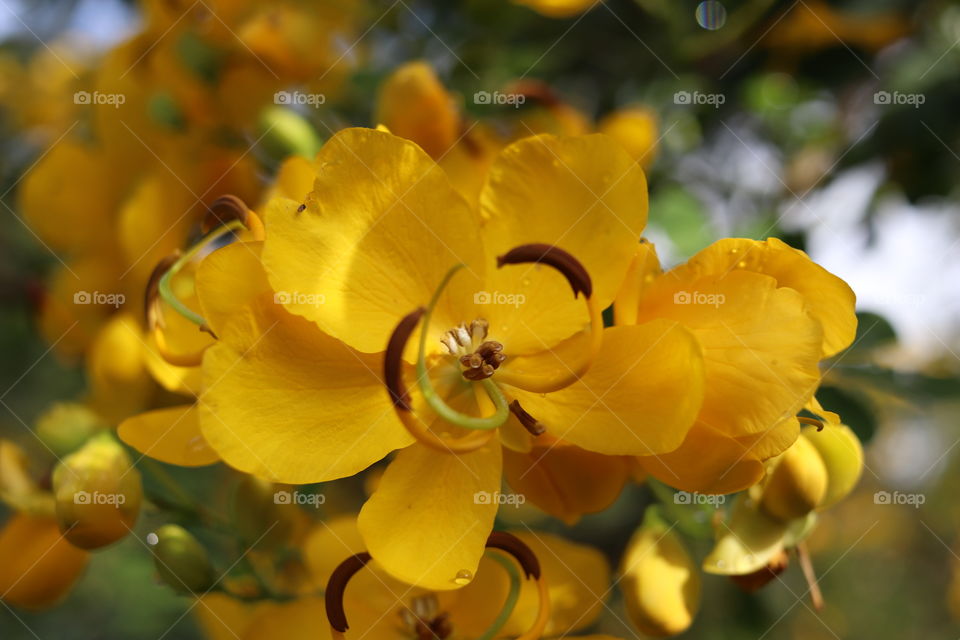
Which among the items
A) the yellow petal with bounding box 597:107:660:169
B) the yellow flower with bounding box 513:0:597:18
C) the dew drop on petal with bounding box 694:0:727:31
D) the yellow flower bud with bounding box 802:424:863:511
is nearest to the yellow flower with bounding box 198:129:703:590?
the yellow flower bud with bounding box 802:424:863:511

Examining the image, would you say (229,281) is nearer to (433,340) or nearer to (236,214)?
(236,214)

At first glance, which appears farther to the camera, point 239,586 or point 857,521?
point 857,521

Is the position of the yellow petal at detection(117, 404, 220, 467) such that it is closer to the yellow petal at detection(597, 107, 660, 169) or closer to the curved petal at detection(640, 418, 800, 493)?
the curved petal at detection(640, 418, 800, 493)

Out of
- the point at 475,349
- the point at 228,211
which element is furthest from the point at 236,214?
the point at 475,349

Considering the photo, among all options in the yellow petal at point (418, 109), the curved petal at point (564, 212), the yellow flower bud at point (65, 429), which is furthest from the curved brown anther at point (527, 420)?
the yellow flower bud at point (65, 429)

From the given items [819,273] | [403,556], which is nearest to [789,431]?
[819,273]

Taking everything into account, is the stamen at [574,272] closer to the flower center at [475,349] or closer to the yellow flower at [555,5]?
the flower center at [475,349]

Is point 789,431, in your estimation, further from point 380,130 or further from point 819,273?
point 380,130
